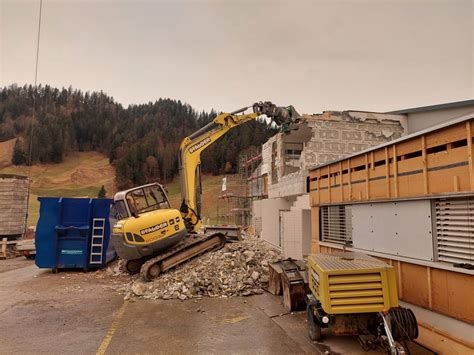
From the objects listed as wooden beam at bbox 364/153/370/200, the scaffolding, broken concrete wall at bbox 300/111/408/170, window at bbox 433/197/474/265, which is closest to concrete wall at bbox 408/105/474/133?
broken concrete wall at bbox 300/111/408/170

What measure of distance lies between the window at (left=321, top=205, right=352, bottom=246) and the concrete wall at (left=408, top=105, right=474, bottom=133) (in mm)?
13005

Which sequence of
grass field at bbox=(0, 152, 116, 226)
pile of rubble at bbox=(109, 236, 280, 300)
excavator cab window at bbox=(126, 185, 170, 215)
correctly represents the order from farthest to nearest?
grass field at bbox=(0, 152, 116, 226) → excavator cab window at bbox=(126, 185, 170, 215) → pile of rubble at bbox=(109, 236, 280, 300)

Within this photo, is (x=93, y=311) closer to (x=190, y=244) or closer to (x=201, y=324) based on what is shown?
(x=201, y=324)

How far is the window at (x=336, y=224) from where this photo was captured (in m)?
8.94

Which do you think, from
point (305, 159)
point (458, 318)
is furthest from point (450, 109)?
point (458, 318)

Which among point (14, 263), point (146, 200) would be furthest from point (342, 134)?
point (14, 263)

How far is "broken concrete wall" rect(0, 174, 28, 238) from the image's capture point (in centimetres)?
1775

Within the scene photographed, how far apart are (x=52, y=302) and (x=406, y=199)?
887 cm

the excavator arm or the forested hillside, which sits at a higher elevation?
the forested hillside

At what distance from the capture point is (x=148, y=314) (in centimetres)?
769

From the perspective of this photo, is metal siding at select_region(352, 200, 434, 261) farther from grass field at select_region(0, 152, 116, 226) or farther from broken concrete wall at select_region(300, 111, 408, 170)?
grass field at select_region(0, 152, 116, 226)

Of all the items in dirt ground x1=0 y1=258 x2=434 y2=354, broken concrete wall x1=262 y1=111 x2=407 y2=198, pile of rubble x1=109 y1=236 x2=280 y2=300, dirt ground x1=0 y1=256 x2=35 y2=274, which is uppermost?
broken concrete wall x1=262 y1=111 x2=407 y2=198

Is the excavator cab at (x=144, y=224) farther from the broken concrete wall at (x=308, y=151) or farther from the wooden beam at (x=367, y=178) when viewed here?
the wooden beam at (x=367, y=178)

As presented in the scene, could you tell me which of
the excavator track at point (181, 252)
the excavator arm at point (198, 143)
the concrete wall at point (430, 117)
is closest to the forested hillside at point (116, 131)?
the concrete wall at point (430, 117)
